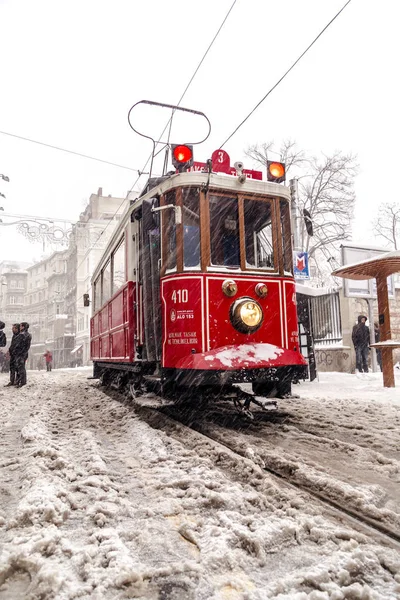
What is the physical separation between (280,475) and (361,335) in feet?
34.8

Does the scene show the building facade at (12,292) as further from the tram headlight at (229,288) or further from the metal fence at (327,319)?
the tram headlight at (229,288)

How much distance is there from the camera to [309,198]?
1213 inches

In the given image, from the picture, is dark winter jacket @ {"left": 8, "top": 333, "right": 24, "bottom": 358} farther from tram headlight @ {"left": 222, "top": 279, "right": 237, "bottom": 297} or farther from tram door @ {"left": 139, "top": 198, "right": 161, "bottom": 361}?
tram headlight @ {"left": 222, "top": 279, "right": 237, "bottom": 297}

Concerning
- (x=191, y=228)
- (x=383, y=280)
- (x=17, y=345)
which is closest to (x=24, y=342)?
(x=17, y=345)

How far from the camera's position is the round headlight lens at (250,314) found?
555 centimetres

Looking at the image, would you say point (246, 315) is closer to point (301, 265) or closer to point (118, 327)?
point (118, 327)

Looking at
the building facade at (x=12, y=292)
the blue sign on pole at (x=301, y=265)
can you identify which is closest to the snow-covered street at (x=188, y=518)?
the blue sign on pole at (x=301, y=265)

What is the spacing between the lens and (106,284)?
9.80m

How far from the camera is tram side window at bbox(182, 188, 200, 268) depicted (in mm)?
5699

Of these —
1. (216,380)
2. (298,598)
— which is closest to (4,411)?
(216,380)

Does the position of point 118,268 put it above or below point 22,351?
above

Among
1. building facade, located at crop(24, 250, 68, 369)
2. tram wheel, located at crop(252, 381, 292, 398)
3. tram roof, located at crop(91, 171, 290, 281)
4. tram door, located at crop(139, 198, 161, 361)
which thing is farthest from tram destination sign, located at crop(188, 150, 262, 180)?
building facade, located at crop(24, 250, 68, 369)

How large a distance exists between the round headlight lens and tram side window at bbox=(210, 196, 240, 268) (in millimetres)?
604

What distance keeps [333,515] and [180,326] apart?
3.26 m
